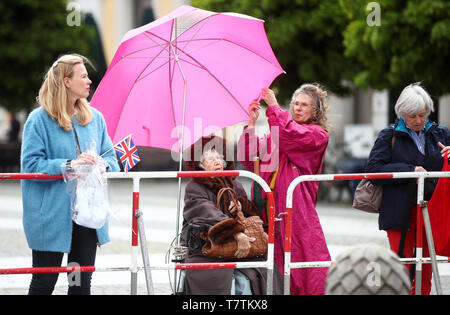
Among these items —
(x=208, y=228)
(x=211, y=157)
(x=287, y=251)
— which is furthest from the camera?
(x=211, y=157)

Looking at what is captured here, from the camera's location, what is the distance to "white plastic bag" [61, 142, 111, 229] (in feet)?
14.7

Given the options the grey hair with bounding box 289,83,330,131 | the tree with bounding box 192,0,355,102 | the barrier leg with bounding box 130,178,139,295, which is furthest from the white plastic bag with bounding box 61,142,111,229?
the tree with bounding box 192,0,355,102

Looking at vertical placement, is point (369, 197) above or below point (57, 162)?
below

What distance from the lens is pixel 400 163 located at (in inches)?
213

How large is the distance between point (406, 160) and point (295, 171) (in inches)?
33.1

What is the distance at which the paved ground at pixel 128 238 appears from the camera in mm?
6887

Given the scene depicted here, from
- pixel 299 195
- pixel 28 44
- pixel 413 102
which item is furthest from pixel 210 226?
pixel 28 44

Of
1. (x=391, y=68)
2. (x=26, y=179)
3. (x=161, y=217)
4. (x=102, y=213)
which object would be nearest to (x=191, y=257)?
(x=102, y=213)

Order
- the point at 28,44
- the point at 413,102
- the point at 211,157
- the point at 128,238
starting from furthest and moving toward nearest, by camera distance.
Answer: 1. the point at 28,44
2. the point at 128,238
3. the point at 413,102
4. the point at 211,157

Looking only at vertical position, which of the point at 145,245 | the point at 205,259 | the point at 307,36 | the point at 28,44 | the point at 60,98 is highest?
the point at 28,44

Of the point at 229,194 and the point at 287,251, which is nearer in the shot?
the point at 287,251

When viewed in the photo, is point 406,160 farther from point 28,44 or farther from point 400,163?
point 28,44
